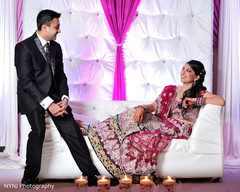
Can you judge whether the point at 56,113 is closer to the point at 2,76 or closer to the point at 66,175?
the point at 66,175

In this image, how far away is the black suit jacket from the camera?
2.48 m

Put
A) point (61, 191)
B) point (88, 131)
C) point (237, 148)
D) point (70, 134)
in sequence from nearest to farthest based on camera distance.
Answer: point (61, 191) → point (70, 134) → point (88, 131) → point (237, 148)

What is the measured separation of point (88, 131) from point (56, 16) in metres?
0.99

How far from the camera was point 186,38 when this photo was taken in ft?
12.2

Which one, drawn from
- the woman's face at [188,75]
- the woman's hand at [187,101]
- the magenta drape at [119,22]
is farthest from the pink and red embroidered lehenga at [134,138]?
the magenta drape at [119,22]

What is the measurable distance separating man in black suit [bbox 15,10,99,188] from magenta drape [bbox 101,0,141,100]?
46.0 inches

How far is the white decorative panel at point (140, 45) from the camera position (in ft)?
12.0

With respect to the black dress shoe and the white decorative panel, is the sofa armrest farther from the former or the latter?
the black dress shoe

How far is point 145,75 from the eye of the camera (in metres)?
3.77

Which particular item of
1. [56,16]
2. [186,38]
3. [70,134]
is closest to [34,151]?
[70,134]

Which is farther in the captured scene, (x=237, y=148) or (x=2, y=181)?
(x=237, y=148)

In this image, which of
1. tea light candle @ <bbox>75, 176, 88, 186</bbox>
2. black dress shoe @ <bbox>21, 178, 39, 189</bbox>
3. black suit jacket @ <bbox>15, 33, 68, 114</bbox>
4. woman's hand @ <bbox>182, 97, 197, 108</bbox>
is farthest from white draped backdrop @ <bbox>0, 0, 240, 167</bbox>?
tea light candle @ <bbox>75, 176, 88, 186</bbox>

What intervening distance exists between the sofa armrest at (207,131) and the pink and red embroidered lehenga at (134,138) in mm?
117

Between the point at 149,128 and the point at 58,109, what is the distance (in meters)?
0.79
